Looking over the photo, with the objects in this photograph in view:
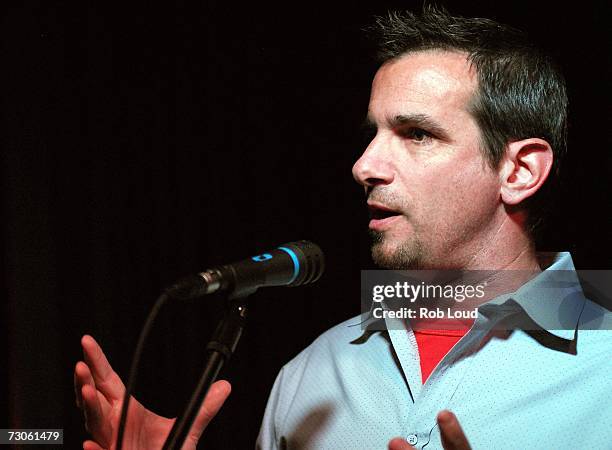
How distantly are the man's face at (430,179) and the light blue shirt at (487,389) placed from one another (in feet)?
0.65

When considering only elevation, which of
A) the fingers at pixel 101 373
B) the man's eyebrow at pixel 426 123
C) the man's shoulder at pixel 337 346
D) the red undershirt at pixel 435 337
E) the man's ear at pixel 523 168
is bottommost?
the man's shoulder at pixel 337 346

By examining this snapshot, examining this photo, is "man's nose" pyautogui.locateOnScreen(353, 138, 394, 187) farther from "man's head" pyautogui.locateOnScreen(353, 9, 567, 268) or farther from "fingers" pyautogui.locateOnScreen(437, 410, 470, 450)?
"fingers" pyautogui.locateOnScreen(437, 410, 470, 450)

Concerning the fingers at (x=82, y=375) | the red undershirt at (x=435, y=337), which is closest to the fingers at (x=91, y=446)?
the fingers at (x=82, y=375)

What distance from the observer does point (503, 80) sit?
1742mm

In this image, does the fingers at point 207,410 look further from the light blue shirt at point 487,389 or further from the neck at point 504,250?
the neck at point 504,250

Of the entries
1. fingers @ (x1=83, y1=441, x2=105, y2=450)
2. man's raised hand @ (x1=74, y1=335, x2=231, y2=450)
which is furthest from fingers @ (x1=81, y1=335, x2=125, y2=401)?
fingers @ (x1=83, y1=441, x2=105, y2=450)


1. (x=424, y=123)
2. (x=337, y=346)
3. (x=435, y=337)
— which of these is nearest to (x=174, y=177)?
(x=337, y=346)

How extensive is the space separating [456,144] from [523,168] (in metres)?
0.23

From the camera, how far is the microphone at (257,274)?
3.30ft

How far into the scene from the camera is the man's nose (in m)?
1.65

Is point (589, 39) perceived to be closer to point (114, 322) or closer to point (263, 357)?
point (263, 357)

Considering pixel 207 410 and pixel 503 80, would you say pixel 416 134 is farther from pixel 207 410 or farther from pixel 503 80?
pixel 207 410

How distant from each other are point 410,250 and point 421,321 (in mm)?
212

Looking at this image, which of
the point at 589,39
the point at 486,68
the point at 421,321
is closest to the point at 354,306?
the point at 421,321
